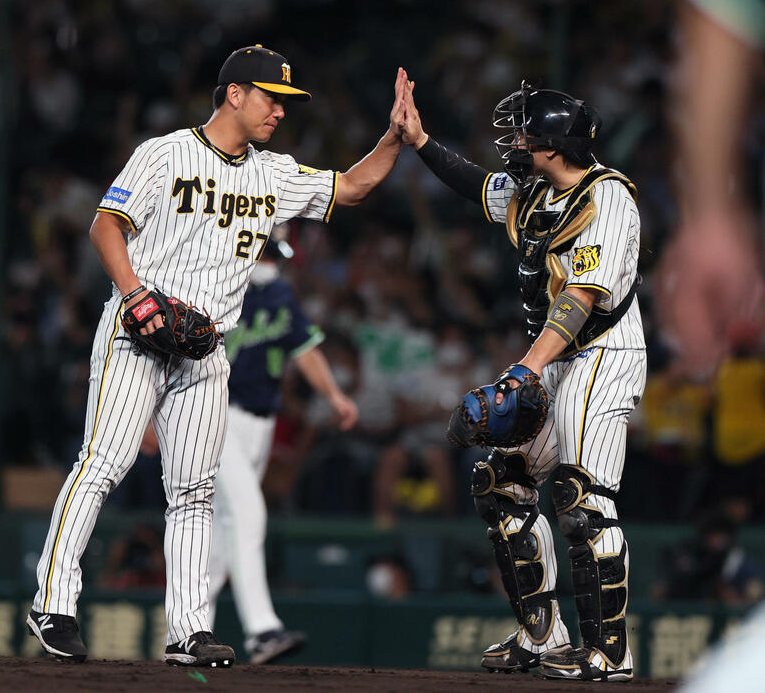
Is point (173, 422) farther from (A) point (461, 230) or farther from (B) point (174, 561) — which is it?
(A) point (461, 230)

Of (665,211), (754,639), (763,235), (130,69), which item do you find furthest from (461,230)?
(754,639)

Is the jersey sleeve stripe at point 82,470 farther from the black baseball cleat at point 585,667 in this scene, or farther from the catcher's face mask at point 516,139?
the black baseball cleat at point 585,667

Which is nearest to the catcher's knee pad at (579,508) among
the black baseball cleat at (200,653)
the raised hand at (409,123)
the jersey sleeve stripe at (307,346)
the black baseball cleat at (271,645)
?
the black baseball cleat at (200,653)

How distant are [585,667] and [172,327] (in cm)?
187

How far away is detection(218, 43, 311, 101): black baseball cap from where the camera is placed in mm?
5246

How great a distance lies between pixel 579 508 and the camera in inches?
202

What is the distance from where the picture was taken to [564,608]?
28.5ft

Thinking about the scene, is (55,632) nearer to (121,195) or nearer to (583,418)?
(121,195)

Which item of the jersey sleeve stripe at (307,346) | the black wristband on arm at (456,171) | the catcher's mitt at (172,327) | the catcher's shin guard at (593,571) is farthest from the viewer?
the jersey sleeve stripe at (307,346)

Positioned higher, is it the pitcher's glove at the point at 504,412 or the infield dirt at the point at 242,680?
the pitcher's glove at the point at 504,412

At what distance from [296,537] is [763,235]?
13.6 ft

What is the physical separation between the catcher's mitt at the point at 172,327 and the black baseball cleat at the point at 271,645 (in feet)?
7.85

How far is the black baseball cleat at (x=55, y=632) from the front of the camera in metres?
4.94

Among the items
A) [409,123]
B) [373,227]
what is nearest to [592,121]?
[409,123]
